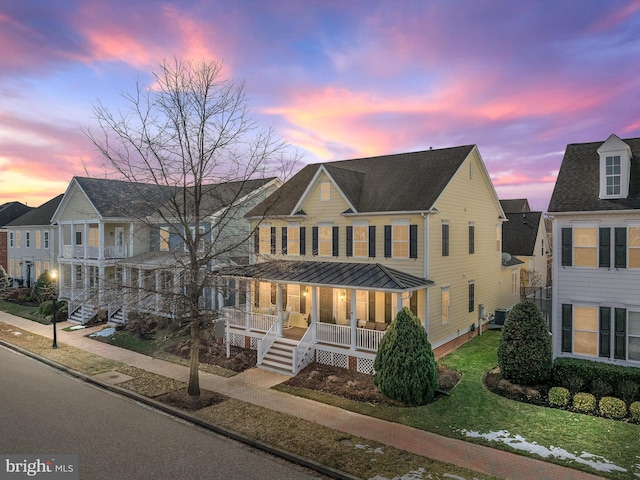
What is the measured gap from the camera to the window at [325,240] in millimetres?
21328

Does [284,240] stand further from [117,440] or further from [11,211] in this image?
[11,211]

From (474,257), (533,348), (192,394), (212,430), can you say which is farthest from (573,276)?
(192,394)

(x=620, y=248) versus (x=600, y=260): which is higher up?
(x=620, y=248)

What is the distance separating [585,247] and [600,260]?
0.66 m

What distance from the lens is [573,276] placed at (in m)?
15.3

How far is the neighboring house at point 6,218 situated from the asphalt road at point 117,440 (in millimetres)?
37853

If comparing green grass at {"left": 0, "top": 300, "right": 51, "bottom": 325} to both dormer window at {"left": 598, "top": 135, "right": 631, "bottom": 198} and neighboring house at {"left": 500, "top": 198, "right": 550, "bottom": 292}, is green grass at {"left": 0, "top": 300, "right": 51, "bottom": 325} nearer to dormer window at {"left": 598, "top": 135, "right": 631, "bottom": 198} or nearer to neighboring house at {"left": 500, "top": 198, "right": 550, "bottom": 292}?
dormer window at {"left": 598, "top": 135, "right": 631, "bottom": 198}

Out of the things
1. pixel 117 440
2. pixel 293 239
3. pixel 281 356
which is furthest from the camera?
pixel 293 239

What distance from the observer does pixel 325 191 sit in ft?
70.1

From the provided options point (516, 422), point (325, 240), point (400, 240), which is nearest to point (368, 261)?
point (400, 240)

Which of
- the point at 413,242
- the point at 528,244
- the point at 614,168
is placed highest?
the point at 614,168

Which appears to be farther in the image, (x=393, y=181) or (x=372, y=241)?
(x=393, y=181)

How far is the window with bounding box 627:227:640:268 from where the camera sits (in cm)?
1413

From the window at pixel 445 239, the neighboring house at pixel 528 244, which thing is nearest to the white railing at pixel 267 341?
the window at pixel 445 239
